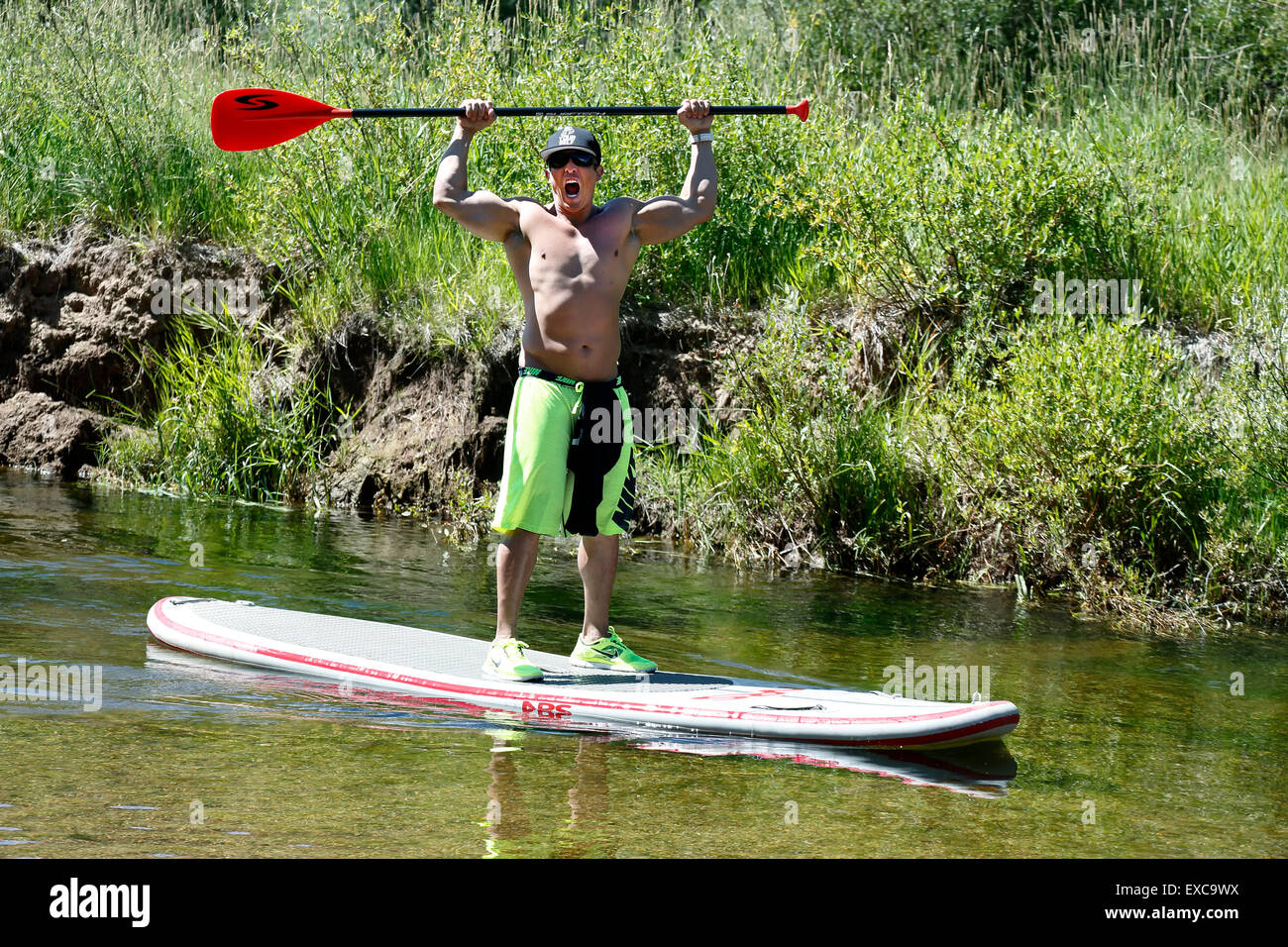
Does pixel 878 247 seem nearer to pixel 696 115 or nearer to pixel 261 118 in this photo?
pixel 696 115

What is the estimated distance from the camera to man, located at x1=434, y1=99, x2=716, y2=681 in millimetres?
5297

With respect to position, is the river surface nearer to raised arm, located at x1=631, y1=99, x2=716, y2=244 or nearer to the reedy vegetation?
the reedy vegetation

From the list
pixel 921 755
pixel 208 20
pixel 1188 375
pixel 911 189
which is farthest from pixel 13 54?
pixel 921 755

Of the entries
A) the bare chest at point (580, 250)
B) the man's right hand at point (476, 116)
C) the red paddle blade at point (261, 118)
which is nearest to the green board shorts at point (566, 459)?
the bare chest at point (580, 250)

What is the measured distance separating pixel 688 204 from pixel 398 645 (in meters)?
2.11

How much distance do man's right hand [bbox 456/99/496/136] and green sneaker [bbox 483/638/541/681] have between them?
1.98 metres

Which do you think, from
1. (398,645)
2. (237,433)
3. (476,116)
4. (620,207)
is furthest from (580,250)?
(237,433)

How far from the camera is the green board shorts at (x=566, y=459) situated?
5.27m

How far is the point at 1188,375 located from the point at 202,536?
575cm

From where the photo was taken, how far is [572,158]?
5434 mm

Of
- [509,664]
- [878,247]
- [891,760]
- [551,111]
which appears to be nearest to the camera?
[891,760]

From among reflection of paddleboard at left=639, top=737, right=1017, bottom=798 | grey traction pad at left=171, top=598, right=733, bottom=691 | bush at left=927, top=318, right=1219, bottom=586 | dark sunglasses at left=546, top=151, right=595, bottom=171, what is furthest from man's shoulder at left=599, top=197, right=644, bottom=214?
bush at left=927, top=318, right=1219, bottom=586

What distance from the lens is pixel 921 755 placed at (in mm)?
4703

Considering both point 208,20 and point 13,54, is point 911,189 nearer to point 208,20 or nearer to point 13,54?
point 13,54
